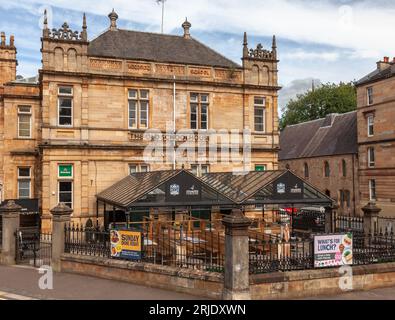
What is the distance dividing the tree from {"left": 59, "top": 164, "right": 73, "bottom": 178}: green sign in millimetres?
47805

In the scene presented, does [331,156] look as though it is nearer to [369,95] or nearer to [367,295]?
[369,95]

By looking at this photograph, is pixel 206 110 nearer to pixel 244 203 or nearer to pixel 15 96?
pixel 244 203

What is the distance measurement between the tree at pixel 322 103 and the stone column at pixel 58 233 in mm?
54054

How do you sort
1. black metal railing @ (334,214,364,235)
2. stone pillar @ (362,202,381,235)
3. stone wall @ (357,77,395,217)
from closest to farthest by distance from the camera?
black metal railing @ (334,214,364,235), stone pillar @ (362,202,381,235), stone wall @ (357,77,395,217)

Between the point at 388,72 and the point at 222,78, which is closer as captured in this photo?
the point at 222,78

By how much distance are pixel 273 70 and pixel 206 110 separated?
5.47 m

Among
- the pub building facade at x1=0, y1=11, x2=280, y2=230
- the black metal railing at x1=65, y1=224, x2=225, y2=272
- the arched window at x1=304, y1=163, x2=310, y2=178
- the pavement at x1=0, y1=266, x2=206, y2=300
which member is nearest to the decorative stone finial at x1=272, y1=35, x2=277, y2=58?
the pub building facade at x1=0, y1=11, x2=280, y2=230

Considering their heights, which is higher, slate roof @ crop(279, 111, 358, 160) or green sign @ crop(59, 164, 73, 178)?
slate roof @ crop(279, 111, 358, 160)

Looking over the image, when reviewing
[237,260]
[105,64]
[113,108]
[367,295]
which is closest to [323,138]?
[113,108]

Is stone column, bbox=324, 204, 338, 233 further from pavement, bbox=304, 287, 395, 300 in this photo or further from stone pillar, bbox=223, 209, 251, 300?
stone pillar, bbox=223, 209, 251, 300

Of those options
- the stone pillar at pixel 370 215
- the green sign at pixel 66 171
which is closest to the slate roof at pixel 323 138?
the stone pillar at pixel 370 215

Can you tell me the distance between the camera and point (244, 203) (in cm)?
1988

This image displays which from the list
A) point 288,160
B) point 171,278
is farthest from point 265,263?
point 288,160

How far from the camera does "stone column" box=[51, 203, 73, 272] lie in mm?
16344
